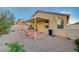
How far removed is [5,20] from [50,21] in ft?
1.91

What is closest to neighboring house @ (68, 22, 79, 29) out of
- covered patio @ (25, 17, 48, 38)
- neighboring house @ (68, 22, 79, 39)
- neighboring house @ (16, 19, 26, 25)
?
neighboring house @ (68, 22, 79, 39)

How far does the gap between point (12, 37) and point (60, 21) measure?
65 cm

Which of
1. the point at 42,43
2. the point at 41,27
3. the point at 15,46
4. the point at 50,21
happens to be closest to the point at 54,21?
the point at 50,21

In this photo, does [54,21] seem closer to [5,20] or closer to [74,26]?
[74,26]

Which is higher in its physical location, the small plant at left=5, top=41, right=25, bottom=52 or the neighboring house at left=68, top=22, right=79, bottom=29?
the neighboring house at left=68, top=22, right=79, bottom=29

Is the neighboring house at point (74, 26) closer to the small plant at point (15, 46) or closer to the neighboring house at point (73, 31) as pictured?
the neighboring house at point (73, 31)

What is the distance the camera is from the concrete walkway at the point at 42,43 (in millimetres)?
2168

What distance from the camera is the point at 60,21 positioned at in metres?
2.21

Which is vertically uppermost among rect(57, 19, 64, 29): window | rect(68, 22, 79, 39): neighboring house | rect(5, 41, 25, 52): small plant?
rect(57, 19, 64, 29): window

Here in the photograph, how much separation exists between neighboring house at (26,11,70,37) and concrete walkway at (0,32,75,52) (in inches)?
4.1

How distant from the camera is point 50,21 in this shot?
221 cm

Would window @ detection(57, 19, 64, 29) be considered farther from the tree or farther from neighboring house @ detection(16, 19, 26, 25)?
the tree

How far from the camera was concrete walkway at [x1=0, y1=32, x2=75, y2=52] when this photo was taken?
2.17 metres
